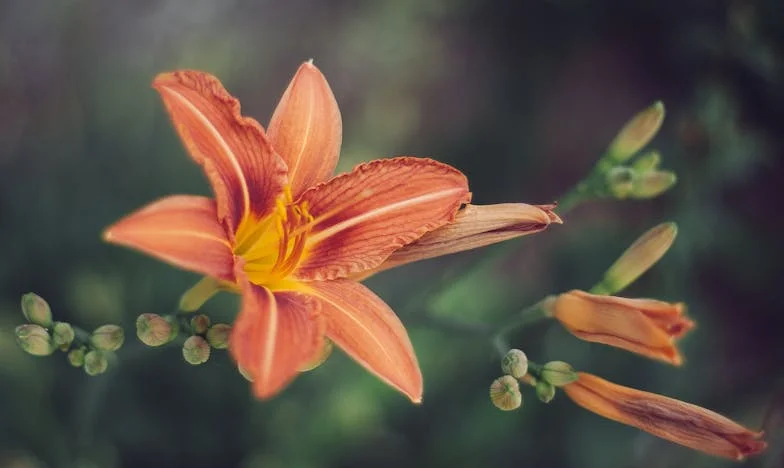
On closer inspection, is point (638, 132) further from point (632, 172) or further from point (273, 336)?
point (273, 336)

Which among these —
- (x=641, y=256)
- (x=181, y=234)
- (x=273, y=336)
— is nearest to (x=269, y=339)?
(x=273, y=336)

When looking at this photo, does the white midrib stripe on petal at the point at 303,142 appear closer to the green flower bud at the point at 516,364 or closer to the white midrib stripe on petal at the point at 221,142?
the white midrib stripe on petal at the point at 221,142

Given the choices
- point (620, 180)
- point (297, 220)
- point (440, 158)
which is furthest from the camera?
point (440, 158)

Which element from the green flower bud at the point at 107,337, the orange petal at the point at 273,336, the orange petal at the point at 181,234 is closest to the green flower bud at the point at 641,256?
the orange petal at the point at 273,336

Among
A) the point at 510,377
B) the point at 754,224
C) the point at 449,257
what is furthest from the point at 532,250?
the point at 510,377

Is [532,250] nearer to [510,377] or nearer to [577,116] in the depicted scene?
[577,116]
